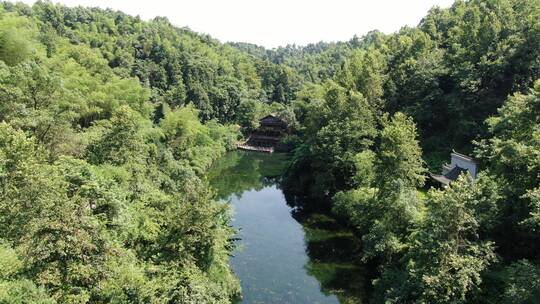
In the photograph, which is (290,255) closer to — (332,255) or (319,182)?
(332,255)

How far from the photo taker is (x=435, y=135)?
44906 mm

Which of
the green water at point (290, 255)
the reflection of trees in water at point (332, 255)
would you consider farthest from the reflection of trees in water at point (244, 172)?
the reflection of trees in water at point (332, 255)

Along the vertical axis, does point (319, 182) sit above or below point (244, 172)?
above

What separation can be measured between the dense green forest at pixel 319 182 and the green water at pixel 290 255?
1.49 m

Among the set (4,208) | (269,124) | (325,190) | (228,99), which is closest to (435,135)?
(325,190)

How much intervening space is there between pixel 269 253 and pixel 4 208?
55.4 ft

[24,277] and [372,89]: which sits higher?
[372,89]

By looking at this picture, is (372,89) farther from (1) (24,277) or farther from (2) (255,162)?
(1) (24,277)

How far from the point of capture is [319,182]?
3719cm

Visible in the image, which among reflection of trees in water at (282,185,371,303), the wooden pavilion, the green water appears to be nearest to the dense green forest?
reflection of trees in water at (282,185,371,303)

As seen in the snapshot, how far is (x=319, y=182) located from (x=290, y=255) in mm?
11095

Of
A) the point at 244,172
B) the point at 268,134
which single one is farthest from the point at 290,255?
the point at 268,134

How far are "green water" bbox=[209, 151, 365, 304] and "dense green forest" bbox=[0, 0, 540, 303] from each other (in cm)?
149

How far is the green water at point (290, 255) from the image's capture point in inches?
880
